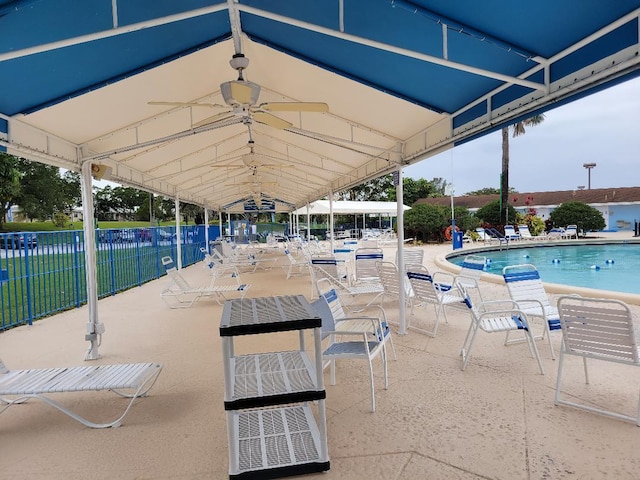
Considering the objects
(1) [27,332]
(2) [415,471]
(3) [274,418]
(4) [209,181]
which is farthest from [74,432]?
(4) [209,181]

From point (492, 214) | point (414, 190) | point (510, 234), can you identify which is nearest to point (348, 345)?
point (510, 234)

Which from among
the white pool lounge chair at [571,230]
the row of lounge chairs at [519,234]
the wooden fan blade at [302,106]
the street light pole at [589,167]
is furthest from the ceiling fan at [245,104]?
the street light pole at [589,167]

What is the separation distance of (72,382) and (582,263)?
52.4 feet

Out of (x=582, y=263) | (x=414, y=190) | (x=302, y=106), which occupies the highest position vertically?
(x=414, y=190)

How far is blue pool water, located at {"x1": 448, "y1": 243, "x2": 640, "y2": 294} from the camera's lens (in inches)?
438

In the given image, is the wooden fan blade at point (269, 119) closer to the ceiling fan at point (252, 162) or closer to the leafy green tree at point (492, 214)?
the ceiling fan at point (252, 162)

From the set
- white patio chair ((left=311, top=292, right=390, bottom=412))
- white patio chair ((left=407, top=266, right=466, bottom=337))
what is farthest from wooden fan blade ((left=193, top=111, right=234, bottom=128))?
white patio chair ((left=407, top=266, right=466, bottom=337))

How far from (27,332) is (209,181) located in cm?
641

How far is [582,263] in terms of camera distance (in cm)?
1465

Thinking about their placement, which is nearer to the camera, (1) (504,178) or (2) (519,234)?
(2) (519,234)

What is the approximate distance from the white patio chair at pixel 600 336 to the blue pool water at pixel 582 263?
8475mm

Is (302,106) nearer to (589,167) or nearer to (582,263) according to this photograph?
(582,263)

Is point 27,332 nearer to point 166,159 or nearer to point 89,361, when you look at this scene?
point 89,361

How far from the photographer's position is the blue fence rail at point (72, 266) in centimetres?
672
